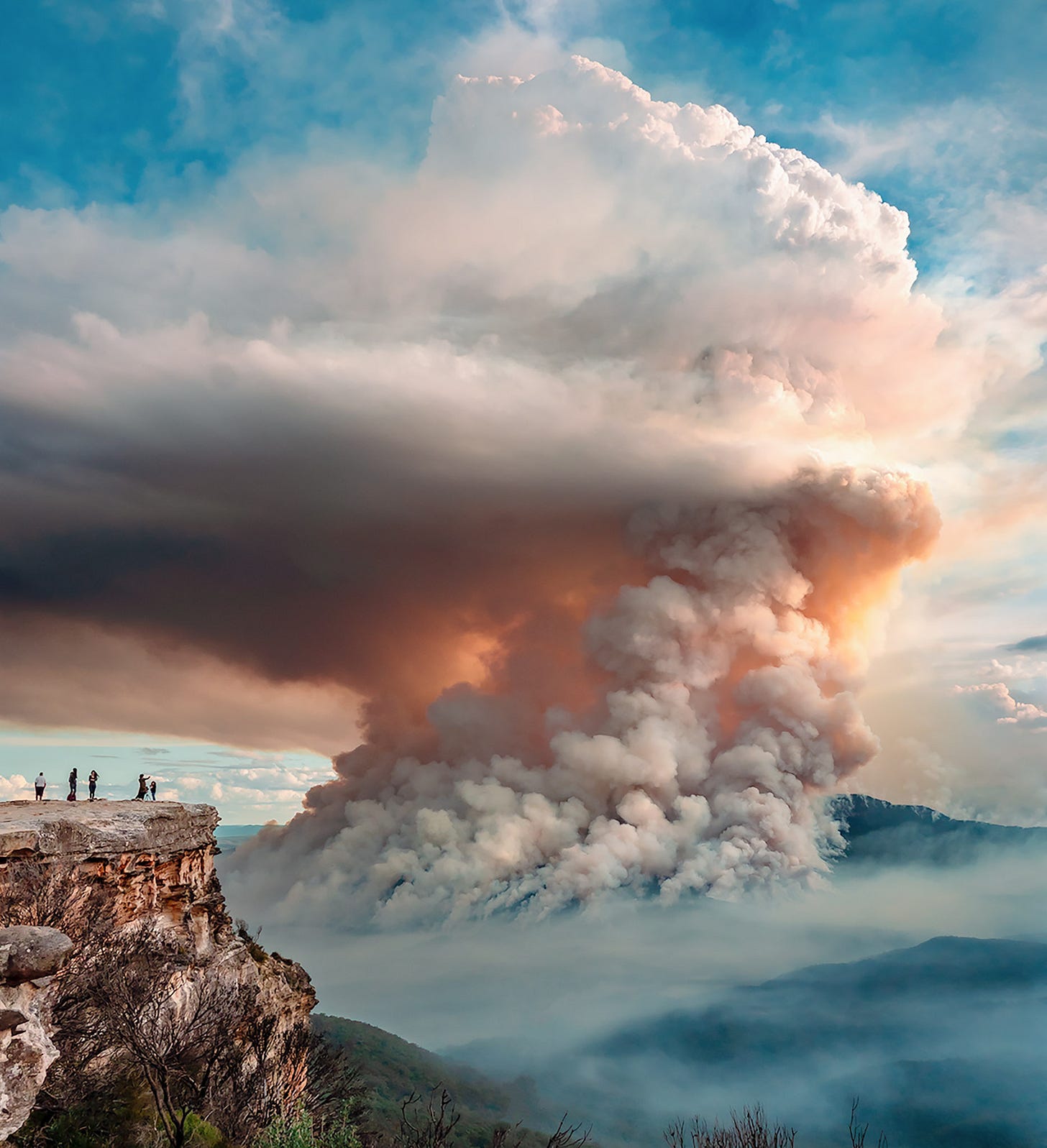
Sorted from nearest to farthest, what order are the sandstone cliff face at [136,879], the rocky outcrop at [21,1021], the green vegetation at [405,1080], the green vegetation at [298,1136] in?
the rocky outcrop at [21,1021] < the green vegetation at [298,1136] < the sandstone cliff face at [136,879] < the green vegetation at [405,1080]

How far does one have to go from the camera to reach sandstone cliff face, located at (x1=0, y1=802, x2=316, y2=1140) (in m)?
26.1

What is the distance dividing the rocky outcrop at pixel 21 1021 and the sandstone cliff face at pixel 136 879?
12.6 meters

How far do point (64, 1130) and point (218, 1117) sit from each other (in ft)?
22.9

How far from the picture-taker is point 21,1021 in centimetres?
1076

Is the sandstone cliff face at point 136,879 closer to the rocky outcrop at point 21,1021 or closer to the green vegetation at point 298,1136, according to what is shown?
the green vegetation at point 298,1136

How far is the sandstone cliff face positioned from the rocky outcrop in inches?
495

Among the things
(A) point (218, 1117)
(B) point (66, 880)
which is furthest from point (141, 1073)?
(B) point (66, 880)

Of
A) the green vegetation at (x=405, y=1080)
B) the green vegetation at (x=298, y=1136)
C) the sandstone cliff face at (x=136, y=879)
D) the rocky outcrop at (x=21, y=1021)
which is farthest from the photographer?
the green vegetation at (x=405, y=1080)

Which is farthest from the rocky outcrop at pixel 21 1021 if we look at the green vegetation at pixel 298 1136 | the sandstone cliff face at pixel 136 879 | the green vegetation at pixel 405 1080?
the green vegetation at pixel 405 1080

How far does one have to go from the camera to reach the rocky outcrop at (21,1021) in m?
10.6

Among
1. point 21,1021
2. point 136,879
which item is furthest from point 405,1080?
point 21,1021

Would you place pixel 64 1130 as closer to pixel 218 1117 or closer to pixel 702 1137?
pixel 218 1117

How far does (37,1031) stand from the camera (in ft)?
36.5

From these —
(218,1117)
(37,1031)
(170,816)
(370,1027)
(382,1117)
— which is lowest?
(370,1027)
